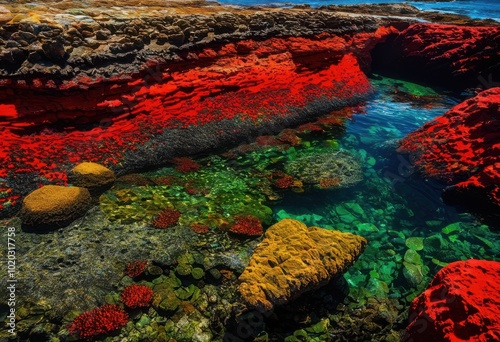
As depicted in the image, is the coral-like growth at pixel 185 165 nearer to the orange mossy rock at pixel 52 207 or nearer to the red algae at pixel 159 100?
the red algae at pixel 159 100

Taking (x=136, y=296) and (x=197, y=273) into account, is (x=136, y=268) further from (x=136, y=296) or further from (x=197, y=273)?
(x=197, y=273)

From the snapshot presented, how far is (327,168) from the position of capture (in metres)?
12.9

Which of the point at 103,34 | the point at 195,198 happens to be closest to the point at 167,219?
the point at 195,198

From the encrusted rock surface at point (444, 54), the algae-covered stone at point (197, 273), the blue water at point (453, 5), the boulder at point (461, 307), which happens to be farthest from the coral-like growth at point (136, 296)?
the blue water at point (453, 5)

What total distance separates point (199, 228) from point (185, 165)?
377cm

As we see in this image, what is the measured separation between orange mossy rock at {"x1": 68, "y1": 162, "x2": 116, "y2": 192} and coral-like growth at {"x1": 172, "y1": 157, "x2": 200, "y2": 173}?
2541 millimetres

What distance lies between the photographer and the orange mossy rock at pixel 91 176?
10328mm

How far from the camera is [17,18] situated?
11.2 metres

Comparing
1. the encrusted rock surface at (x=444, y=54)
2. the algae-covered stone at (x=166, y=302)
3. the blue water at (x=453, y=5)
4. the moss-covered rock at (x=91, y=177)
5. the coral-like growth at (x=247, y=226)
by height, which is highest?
the blue water at (x=453, y=5)

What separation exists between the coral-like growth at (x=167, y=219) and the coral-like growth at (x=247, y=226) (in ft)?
5.79

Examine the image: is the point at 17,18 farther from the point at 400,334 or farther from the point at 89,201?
the point at 400,334

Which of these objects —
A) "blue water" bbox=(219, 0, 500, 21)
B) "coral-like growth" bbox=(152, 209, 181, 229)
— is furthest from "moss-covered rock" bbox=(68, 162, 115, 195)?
"blue water" bbox=(219, 0, 500, 21)

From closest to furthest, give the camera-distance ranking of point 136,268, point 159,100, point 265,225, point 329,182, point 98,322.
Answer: point 98,322 < point 136,268 < point 265,225 < point 329,182 < point 159,100

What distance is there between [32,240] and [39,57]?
21.1 feet
